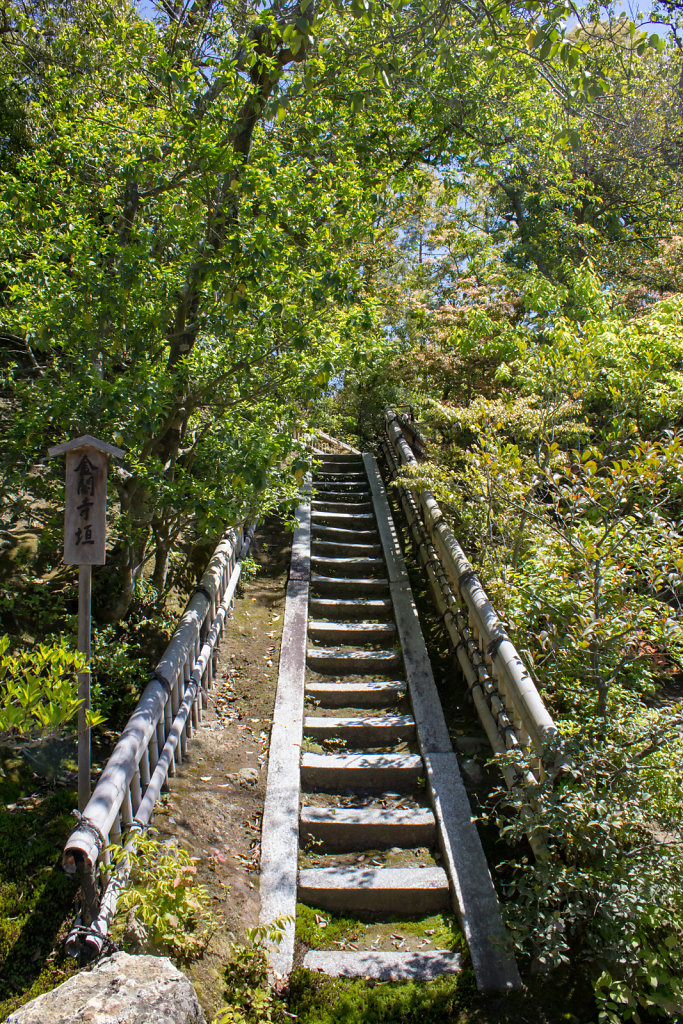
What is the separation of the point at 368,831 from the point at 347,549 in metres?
4.55

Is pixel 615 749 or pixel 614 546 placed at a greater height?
pixel 614 546

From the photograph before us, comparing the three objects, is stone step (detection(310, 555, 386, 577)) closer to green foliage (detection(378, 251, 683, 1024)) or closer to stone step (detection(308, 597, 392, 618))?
stone step (detection(308, 597, 392, 618))

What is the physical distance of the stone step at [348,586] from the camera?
8016 millimetres

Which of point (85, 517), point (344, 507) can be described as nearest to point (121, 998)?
point (85, 517)

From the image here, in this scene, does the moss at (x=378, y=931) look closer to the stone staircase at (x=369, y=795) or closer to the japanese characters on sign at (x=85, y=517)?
the stone staircase at (x=369, y=795)

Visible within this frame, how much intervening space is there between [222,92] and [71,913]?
6.42 meters

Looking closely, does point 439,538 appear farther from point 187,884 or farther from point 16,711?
point 16,711

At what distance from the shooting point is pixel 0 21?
9.12 m

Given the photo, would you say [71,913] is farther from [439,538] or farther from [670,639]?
[439,538]

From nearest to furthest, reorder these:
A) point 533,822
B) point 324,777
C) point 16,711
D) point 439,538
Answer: point 16,711, point 533,822, point 324,777, point 439,538

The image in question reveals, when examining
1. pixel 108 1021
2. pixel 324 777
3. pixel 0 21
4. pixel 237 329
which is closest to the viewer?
pixel 108 1021

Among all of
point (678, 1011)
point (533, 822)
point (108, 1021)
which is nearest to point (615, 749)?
point (533, 822)

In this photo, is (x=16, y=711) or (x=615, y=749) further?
(x=615, y=749)

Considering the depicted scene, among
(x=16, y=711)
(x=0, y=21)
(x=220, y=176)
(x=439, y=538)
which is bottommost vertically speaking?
(x=16, y=711)
